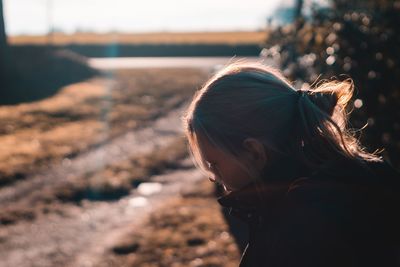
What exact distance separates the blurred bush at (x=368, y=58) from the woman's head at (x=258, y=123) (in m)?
3.09

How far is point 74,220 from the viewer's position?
6.27 meters

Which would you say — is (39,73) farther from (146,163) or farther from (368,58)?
(368,58)

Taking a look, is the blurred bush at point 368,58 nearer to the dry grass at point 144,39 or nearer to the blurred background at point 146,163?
the blurred background at point 146,163

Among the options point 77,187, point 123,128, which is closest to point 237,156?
point 77,187

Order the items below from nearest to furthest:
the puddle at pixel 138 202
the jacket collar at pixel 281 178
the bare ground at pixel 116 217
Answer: the jacket collar at pixel 281 178, the bare ground at pixel 116 217, the puddle at pixel 138 202

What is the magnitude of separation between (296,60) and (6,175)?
4.24 m

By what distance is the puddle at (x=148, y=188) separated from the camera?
24.5 ft

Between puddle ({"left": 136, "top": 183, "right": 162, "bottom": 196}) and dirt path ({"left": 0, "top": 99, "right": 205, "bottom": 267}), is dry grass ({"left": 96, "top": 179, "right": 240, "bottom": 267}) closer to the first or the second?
dirt path ({"left": 0, "top": 99, "right": 205, "bottom": 267})

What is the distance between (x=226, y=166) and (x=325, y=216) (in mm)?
363

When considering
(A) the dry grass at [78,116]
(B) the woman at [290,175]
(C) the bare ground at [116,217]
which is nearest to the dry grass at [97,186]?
(C) the bare ground at [116,217]

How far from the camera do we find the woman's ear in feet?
5.32

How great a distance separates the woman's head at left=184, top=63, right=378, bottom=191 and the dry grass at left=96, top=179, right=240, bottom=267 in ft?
11.7

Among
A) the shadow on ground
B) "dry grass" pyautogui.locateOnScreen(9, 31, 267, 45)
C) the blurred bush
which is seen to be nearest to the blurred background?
the blurred bush

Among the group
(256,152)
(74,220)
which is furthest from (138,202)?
(256,152)
